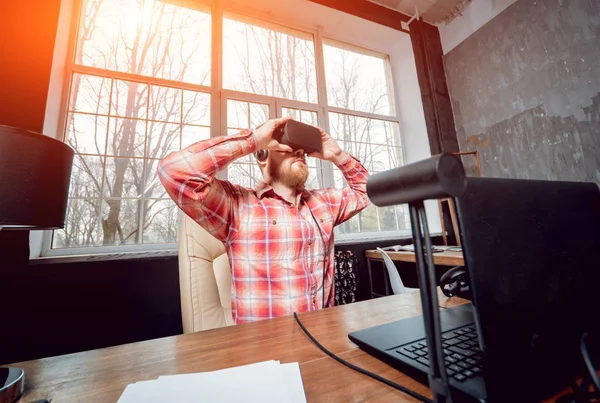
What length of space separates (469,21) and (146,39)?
320cm

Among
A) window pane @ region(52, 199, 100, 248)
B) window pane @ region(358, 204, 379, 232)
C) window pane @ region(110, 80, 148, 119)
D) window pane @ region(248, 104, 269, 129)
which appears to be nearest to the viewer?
window pane @ region(52, 199, 100, 248)

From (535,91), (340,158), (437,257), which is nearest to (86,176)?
(340,158)

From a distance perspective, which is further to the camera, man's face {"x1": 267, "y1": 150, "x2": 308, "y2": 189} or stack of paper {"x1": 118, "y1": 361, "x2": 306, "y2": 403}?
man's face {"x1": 267, "y1": 150, "x2": 308, "y2": 189}

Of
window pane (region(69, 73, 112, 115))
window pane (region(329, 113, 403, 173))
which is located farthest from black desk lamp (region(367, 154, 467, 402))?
window pane (region(329, 113, 403, 173))

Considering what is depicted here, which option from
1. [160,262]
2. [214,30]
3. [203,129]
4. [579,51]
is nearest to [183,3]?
[214,30]

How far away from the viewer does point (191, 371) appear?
1.32 ft

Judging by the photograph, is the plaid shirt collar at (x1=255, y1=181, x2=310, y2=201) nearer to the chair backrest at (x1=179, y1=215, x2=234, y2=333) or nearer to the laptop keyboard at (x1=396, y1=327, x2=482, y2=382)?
the chair backrest at (x1=179, y1=215, x2=234, y2=333)

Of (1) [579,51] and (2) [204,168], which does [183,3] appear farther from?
(1) [579,51]

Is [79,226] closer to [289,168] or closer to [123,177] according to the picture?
[123,177]

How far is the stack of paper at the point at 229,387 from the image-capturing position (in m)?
0.32

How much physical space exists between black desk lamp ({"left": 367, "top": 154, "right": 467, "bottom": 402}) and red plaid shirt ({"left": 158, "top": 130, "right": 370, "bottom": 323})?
2.69ft

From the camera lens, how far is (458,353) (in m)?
0.35

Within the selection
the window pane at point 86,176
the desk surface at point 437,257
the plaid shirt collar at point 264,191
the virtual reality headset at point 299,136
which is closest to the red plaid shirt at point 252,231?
the plaid shirt collar at point 264,191

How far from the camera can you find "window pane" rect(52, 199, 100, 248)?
1650 millimetres
